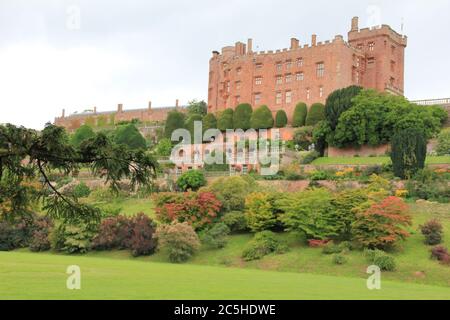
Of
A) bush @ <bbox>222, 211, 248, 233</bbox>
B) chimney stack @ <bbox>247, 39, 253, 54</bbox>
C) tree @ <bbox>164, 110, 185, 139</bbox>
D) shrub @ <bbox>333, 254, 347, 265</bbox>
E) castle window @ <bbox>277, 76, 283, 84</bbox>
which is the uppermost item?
chimney stack @ <bbox>247, 39, 253, 54</bbox>

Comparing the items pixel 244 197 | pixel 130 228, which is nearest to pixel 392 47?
pixel 244 197

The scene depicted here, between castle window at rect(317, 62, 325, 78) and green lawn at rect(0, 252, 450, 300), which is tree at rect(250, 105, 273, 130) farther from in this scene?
green lawn at rect(0, 252, 450, 300)

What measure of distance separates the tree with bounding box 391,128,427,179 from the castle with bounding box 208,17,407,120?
722 inches

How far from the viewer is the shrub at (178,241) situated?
1164 inches

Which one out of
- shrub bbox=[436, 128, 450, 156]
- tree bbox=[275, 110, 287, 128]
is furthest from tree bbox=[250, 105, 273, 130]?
shrub bbox=[436, 128, 450, 156]

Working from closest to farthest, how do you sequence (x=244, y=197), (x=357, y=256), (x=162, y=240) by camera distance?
(x=357, y=256)
(x=162, y=240)
(x=244, y=197)

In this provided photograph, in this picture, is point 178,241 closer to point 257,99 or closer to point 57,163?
point 57,163

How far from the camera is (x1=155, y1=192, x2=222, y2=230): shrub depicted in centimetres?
3300

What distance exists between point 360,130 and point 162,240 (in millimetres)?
21412

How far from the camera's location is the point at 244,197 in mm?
34562

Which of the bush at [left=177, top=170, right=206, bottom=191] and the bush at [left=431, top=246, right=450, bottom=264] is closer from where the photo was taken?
the bush at [left=431, top=246, right=450, bottom=264]

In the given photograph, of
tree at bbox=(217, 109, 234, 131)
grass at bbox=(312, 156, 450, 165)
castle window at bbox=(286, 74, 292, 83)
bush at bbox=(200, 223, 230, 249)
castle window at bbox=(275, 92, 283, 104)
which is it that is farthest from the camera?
tree at bbox=(217, 109, 234, 131)

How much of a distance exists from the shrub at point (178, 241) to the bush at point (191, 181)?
1190 centimetres

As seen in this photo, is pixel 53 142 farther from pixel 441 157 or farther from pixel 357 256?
pixel 441 157
